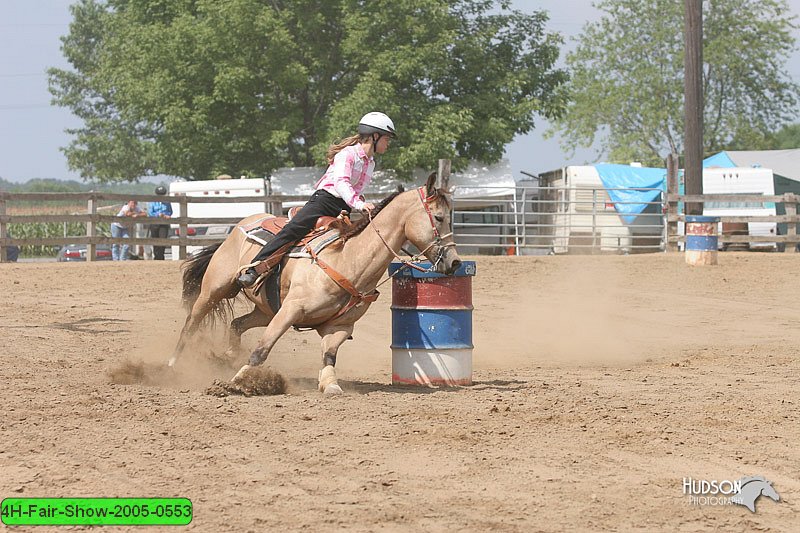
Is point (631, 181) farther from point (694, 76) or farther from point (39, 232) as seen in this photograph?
point (39, 232)

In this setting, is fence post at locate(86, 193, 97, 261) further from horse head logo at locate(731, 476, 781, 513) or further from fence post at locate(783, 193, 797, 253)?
horse head logo at locate(731, 476, 781, 513)

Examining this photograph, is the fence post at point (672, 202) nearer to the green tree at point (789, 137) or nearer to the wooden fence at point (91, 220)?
the wooden fence at point (91, 220)

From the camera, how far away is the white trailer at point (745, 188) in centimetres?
3122

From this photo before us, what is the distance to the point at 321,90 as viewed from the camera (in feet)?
112

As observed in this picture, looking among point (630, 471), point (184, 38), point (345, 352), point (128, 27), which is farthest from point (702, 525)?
point (128, 27)

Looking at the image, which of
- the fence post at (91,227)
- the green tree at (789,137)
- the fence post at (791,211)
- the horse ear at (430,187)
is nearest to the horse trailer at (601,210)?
the fence post at (791,211)

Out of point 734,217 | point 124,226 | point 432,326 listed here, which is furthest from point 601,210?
point 432,326

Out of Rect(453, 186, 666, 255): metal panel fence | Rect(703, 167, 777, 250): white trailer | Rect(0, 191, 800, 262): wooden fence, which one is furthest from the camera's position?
Rect(703, 167, 777, 250): white trailer

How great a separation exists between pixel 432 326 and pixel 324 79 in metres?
26.2

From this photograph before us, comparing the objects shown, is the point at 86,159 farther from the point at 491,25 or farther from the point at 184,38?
the point at 491,25

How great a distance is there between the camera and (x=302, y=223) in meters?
8.59

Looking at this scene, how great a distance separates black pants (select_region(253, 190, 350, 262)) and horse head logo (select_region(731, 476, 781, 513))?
4.24m

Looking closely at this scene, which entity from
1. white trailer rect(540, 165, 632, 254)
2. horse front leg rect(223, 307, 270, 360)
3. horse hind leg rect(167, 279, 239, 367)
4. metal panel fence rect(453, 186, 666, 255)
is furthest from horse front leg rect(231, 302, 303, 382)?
white trailer rect(540, 165, 632, 254)

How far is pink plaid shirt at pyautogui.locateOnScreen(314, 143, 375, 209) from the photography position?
8328 mm
